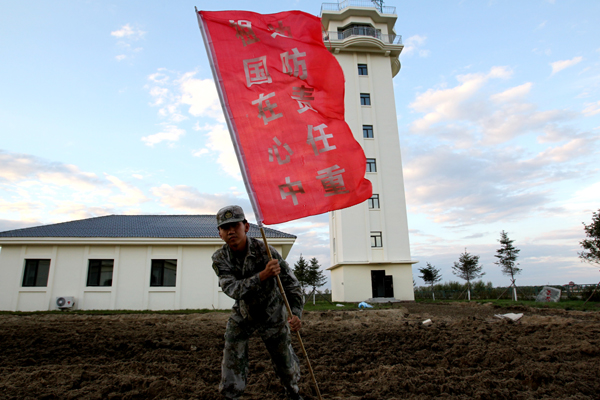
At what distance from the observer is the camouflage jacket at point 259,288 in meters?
3.42

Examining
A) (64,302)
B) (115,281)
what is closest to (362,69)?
(115,281)

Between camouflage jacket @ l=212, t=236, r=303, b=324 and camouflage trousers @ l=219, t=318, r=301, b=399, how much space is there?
96 mm

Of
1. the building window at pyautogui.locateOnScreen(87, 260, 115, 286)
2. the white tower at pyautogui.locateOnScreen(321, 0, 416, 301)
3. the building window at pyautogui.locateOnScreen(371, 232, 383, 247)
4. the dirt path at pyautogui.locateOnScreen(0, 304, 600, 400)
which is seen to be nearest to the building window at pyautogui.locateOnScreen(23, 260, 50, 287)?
the building window at pyautogui.locateOnScreen(87, 260, 115, 286)

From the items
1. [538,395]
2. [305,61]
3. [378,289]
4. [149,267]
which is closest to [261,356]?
[538,395]

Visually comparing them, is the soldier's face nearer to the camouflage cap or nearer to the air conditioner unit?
the camouflage cap

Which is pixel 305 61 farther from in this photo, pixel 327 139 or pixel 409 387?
pixel 409 387

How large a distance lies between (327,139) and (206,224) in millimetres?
17972

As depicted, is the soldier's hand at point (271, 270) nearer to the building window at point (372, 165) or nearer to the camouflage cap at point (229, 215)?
the camouflage cap at point (229, 215)

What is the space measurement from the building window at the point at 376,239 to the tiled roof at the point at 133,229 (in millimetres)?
8641

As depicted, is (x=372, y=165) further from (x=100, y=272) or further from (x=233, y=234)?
(x=233, y=234)

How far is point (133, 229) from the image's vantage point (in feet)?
61.4

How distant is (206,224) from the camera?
68.4 ft

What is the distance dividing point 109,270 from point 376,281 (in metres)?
16.5

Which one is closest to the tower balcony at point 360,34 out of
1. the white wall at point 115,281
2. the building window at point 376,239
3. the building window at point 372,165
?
the building window at point 372,165
